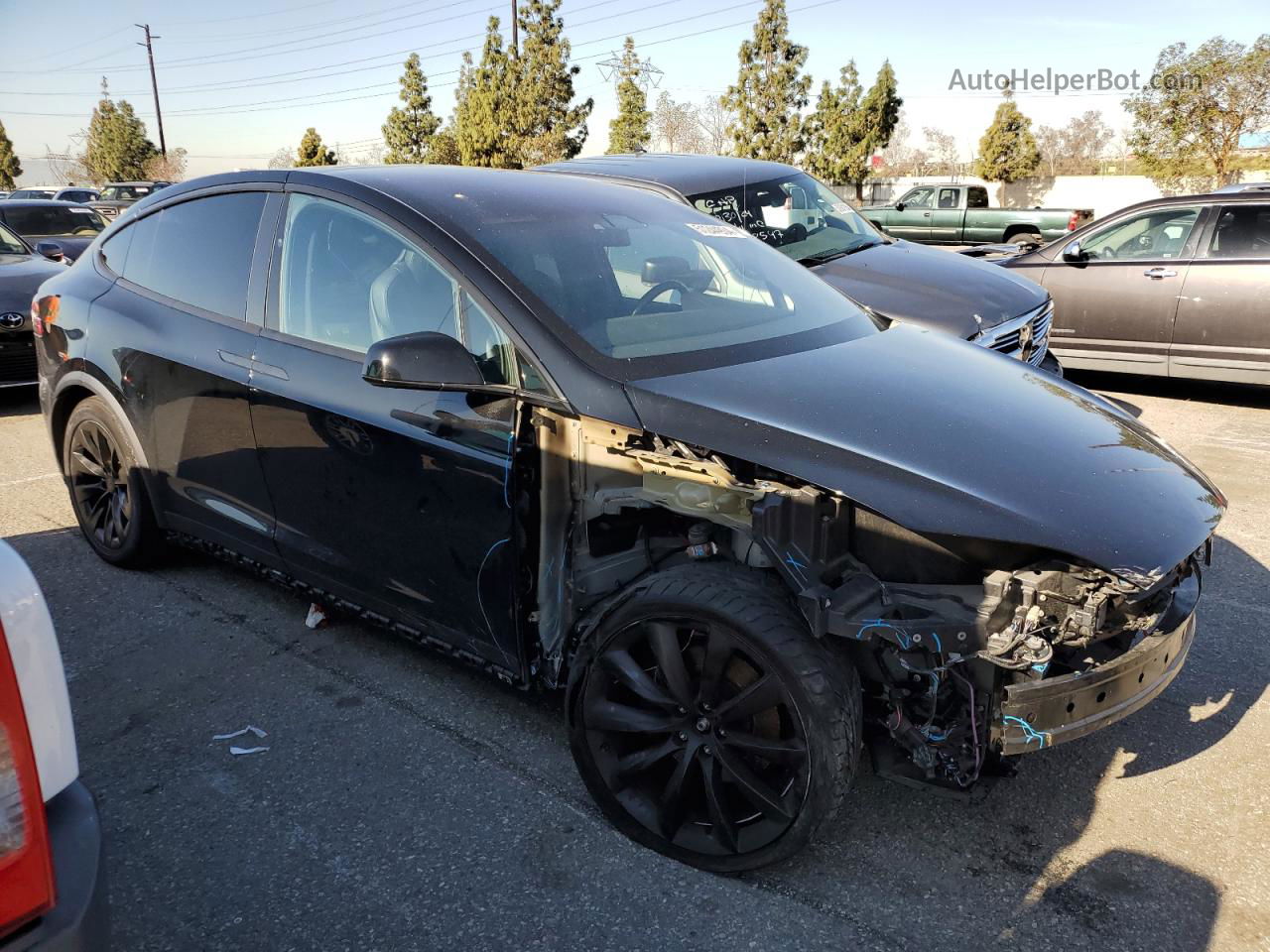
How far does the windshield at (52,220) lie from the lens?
522 inches

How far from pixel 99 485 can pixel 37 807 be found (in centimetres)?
335

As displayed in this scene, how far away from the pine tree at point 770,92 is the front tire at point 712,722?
29676mm

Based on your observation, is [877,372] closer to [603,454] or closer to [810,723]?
[603,454]

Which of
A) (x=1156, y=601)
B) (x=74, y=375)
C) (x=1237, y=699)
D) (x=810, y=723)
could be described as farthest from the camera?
(x=74, y=375)

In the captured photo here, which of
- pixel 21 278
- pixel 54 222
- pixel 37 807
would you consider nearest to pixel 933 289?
pixel 37 807

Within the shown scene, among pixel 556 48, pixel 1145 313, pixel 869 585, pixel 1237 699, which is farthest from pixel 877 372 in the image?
pixel 556 48

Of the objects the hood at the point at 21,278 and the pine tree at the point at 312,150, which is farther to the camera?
the pine tree at the point at 312,150

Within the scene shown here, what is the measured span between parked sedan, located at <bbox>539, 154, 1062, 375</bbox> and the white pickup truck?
481 cm

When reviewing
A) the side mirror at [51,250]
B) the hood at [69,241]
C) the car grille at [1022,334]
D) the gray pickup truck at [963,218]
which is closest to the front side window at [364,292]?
the car grille at [1022,334]

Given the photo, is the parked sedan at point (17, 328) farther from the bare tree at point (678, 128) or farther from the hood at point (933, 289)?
the bare tree at point (678, 128)

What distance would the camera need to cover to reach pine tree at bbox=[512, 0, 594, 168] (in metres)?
31.4

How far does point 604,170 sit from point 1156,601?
5381 millimetres

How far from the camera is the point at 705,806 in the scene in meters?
2.55

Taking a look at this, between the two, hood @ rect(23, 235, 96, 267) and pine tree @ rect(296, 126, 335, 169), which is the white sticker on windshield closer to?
hood @ rect(23, 235, 96, 267)
